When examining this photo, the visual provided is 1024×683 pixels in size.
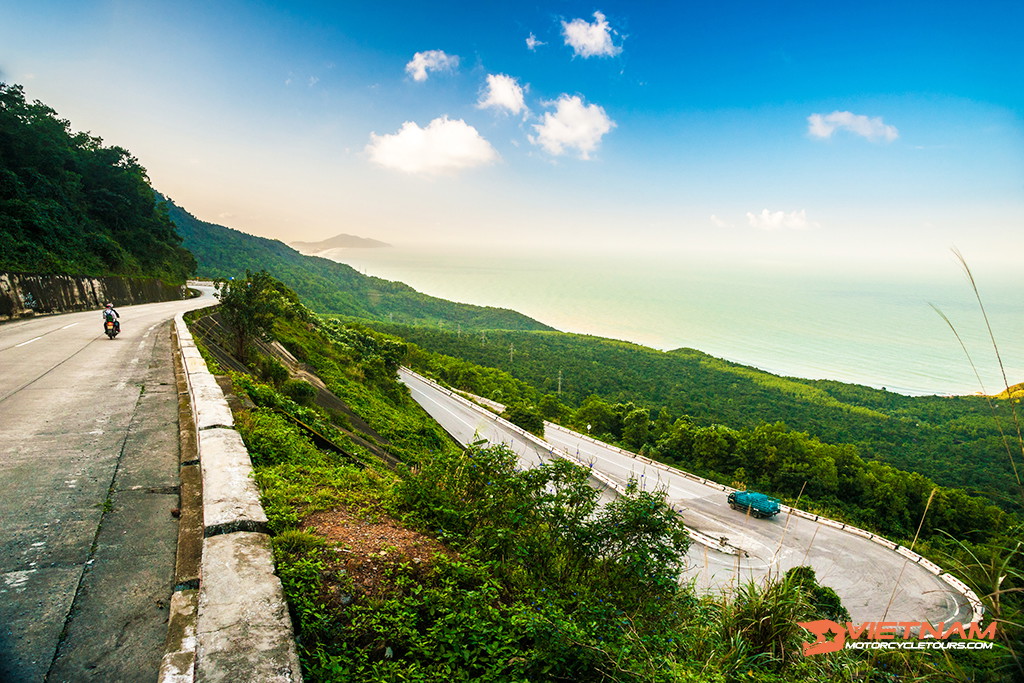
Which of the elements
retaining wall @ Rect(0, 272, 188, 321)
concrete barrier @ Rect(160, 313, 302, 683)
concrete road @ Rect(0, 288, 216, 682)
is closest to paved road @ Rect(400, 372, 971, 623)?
concrete road @ Rect(0, 288, 216, 682)

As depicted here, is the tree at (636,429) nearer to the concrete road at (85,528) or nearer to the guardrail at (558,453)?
the guardrail at (558,453)

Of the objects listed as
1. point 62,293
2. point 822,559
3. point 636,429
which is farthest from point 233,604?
point 636,429

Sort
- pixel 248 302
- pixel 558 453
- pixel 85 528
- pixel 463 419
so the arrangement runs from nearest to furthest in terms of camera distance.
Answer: pixel 85 528 < pixel 248 302 < pixel 558 453 < pixel 463 419

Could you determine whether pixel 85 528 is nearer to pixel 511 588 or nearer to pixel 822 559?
pixel 511 588

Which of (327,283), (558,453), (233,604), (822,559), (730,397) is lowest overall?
(822,559)

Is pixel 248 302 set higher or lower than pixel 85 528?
higher

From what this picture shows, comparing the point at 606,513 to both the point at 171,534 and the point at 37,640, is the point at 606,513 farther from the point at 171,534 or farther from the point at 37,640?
the point at 37,640

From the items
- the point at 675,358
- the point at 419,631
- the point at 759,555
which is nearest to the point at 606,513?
the point at 419,631

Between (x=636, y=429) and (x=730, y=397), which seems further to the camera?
(x=730, y=397)
